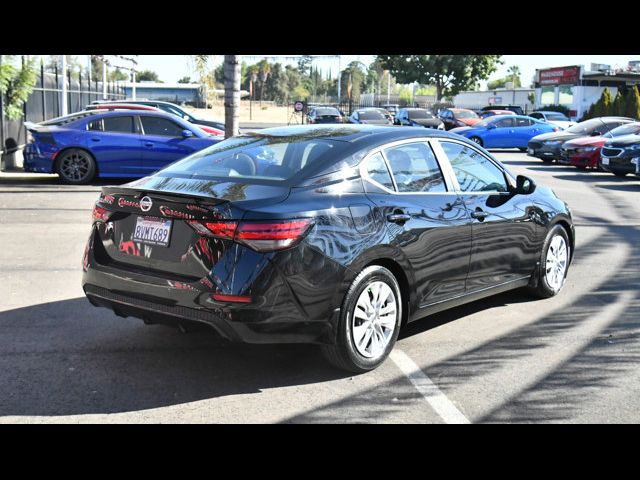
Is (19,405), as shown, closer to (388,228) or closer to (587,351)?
(388,228)

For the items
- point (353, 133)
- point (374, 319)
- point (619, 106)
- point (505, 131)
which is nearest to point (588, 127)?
point (505, 131)

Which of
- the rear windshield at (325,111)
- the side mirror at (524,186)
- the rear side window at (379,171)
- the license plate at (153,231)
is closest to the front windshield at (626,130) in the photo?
the side mirror at (524,186)

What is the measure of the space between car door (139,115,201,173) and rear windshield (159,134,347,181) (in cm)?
959

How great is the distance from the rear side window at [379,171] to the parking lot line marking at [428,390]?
1.22 meters

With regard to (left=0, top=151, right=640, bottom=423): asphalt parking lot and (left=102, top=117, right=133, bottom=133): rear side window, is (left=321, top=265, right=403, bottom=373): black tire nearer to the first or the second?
(left=0, top=151, right=640, bottom=423): asphalt parking lot

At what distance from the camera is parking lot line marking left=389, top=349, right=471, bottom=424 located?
4.49 metres

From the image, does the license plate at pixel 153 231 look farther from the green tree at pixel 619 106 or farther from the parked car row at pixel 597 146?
the green tree at pixel 619 106

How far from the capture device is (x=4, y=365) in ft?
17.2

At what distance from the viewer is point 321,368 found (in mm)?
5340

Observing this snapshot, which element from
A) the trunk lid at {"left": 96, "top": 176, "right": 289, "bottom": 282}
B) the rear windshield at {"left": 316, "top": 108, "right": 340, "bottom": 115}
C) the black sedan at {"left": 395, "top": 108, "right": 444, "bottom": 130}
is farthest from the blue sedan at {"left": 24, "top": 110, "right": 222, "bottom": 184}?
the rear windshield at {"left": 316, "top": 108, "right": 340, "bottom": 115}
